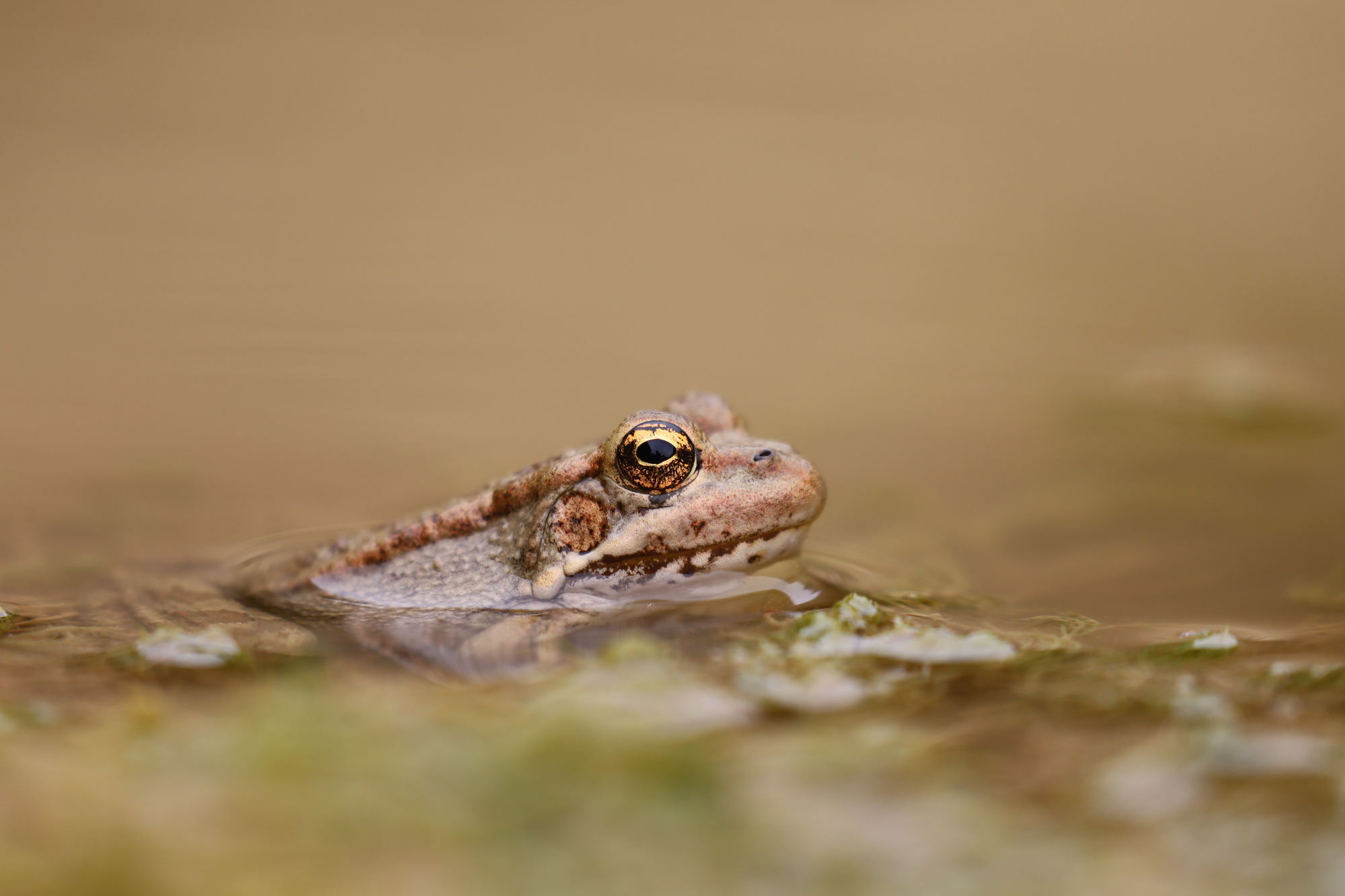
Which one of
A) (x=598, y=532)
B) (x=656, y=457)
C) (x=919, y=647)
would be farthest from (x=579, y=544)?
(x=919, y=647)

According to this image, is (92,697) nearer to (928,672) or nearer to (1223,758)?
(928,672)

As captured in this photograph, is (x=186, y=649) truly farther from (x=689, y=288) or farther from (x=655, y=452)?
(x=689, y=288)

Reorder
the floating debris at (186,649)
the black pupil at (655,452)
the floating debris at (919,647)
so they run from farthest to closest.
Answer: the black pupil at (655,452) → the floating debris at (186,649) → the floating debris at (919,647)

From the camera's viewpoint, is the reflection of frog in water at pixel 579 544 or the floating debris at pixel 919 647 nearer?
the floating debris at pixel 919 647

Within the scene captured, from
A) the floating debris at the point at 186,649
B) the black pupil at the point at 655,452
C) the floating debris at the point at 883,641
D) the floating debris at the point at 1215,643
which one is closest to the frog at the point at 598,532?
the black pupil at the point at 655,452

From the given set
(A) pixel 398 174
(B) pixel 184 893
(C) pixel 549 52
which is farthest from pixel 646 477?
(C) pixel 549 52

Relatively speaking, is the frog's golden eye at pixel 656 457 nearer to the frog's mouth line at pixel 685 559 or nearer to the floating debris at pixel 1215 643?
the frog's mouth line at pixel 685 559

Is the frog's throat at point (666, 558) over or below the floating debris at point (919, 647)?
over
